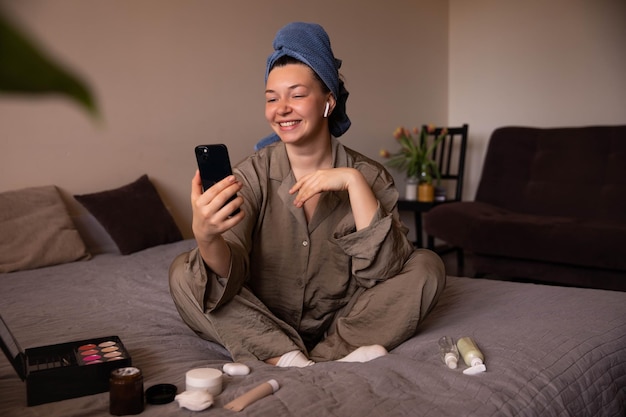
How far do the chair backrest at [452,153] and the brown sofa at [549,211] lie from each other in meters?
0.32

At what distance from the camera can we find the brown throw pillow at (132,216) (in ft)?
9.62

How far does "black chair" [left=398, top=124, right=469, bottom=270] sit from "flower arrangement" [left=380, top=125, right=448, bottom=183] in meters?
0.08

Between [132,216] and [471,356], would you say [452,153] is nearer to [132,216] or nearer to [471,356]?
[132,216]

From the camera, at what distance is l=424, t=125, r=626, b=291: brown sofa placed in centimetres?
326

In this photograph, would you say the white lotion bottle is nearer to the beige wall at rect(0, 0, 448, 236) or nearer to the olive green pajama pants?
the olive green pajama pants

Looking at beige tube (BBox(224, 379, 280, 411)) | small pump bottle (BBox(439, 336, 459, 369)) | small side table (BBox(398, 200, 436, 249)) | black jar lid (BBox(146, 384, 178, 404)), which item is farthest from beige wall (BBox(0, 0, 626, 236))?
small pump bottle (BBox(439, 336, 459, 369))

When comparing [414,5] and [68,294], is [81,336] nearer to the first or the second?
[68,294]

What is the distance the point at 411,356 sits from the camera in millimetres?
1583

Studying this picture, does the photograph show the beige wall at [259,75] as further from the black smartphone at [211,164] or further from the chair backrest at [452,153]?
the black smartphone at [211,164]

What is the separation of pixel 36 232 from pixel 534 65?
3451 mm

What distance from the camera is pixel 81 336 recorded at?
1776mm

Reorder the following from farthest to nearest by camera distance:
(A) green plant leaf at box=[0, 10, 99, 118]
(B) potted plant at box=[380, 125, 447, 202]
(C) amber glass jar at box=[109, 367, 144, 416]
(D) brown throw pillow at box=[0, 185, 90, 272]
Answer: (B) potted plant at box=[380, 125, 447, 202] < (D) brown throw pillow at box=[0, 185, 90, 272] < (C) amber glass jar at box=[109, 367, 144, 416] < (A) green plant leaf at box=[0, 10, 99, 118]

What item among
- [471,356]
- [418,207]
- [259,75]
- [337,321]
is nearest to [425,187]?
[418,207]

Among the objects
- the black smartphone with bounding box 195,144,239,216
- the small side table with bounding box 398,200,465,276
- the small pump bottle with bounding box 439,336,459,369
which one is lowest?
the small side table with bounding box 398,200,465,276
